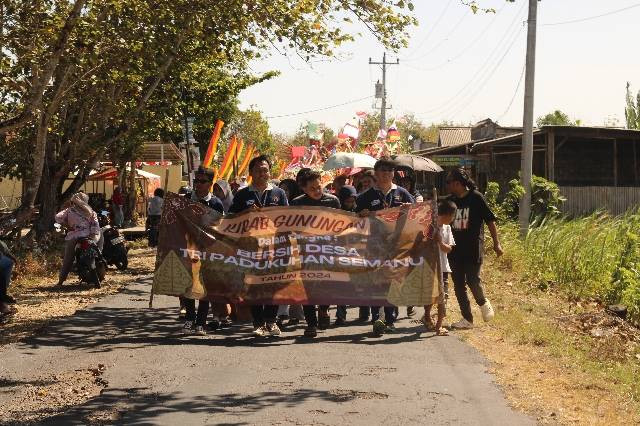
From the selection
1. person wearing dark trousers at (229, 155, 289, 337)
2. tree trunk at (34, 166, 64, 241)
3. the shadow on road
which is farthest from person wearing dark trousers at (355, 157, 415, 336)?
tree trunk at (34, 166, 64, 241)

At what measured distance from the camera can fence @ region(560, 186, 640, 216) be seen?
2831 cm

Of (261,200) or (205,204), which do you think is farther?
(205,204)

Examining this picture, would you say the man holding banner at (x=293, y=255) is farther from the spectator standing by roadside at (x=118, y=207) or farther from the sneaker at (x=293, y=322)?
the spectator standing by roadside at (x=118, y=207)

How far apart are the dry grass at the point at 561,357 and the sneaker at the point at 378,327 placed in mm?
972

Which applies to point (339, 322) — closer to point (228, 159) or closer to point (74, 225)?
point (74, 225)

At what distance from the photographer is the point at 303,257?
10.9m

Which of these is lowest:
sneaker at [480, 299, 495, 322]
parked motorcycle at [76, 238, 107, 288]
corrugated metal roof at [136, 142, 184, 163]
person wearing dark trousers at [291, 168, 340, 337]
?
sneaker at [480, 299, 495, 322]

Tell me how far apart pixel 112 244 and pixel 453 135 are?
5766 cm

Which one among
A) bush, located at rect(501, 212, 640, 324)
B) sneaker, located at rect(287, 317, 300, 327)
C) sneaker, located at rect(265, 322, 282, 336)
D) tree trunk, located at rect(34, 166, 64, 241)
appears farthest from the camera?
tree trunk, located at rect(34, 166, 64, 241)

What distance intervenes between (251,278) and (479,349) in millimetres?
2586

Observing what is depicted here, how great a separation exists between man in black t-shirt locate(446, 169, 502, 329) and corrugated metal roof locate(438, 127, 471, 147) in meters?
60.6

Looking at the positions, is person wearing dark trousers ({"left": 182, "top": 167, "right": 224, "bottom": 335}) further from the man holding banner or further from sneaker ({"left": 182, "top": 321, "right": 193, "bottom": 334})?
the man holding banner

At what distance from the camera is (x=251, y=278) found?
10.8m

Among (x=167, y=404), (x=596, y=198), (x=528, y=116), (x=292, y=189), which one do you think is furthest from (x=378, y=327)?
(x=596, y=198)
